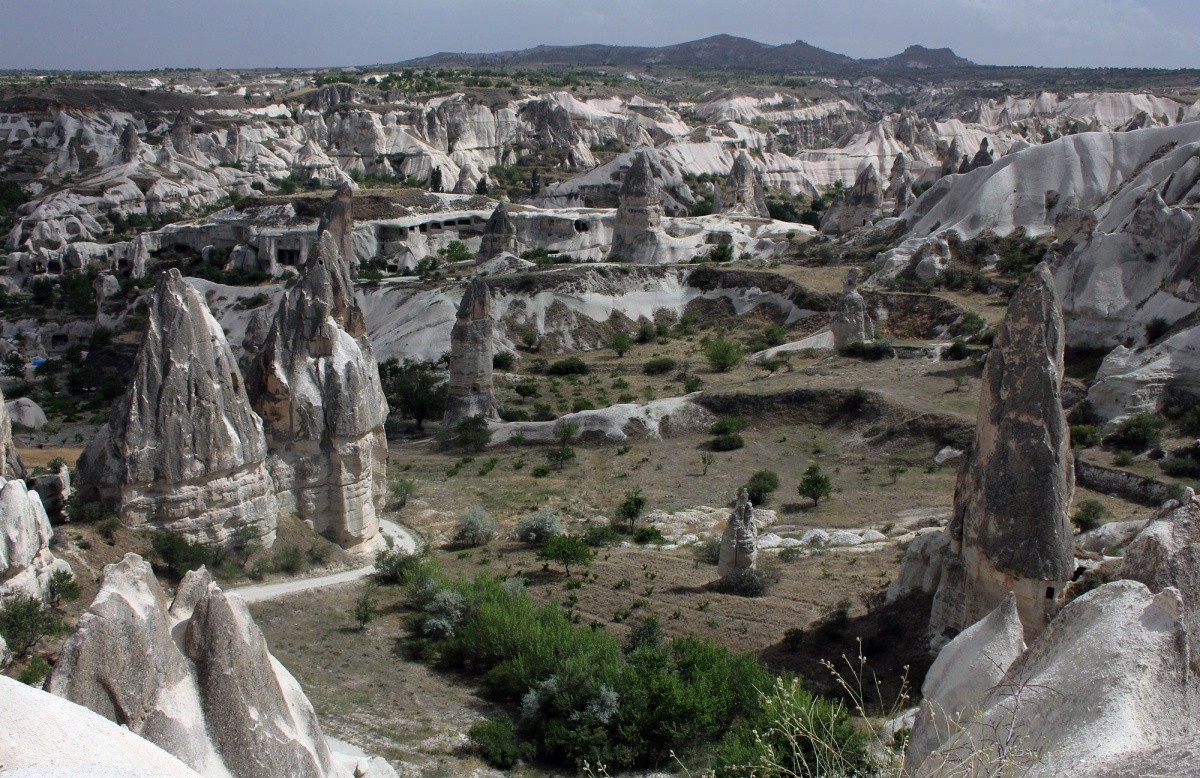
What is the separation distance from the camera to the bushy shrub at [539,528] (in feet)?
81.4

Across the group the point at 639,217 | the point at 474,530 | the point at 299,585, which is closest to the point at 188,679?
the point at 299,585

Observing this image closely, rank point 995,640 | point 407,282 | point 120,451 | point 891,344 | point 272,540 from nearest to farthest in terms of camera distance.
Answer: point 995,640 < point 120,451 < point 272,540 < point 891,344 < point 407,282

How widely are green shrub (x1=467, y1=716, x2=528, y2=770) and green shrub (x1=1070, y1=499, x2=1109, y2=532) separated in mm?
12543

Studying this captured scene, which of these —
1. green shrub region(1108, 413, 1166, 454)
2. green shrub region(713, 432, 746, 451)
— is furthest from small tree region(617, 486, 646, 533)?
green shrub region(1108, 413, 1166, 454)

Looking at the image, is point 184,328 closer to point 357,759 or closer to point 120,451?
point 120,451

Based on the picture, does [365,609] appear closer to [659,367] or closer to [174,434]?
[174,434]

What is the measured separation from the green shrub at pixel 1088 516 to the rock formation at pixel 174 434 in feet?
56.9

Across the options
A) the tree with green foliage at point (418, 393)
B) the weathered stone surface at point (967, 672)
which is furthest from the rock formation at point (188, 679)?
the tree with green foliage at point (418, 393)

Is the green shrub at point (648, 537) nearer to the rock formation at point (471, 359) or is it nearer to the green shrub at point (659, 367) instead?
the rock formation at point (471, 359)

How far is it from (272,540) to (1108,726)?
58.5 feet

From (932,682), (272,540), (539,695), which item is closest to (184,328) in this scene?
(272,540)

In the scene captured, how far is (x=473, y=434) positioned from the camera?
120 ft

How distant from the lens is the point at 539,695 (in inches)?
594

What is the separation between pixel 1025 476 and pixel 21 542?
1518cm
